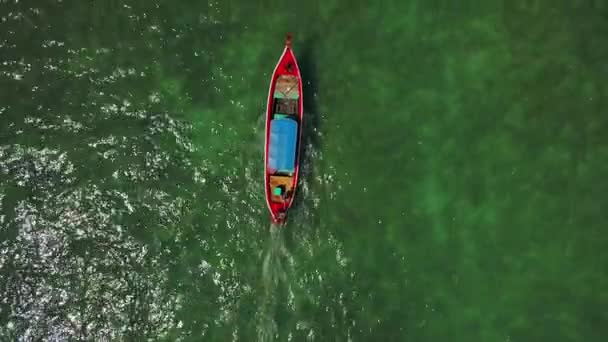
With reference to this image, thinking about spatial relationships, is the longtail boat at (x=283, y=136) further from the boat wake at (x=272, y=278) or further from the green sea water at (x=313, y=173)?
the boat wake at (x=272, y=278)

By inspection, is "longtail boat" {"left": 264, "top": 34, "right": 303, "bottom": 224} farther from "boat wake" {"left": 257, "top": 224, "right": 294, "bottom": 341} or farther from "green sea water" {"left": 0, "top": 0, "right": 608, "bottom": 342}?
"boat wake" {"left": 257, "top": 224, "right": 294, "bottom": 341}

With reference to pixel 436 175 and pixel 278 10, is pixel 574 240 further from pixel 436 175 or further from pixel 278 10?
pixel 278 10

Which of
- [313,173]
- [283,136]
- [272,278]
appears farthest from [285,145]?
[272,278]

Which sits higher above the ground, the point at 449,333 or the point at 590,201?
the point at 590,201

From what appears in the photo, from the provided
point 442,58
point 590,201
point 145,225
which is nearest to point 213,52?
point 145,225

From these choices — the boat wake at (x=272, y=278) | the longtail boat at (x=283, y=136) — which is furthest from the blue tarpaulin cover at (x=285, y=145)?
the boat wake at (x=272, y=278)

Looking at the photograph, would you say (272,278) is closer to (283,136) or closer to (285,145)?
(285,145)
